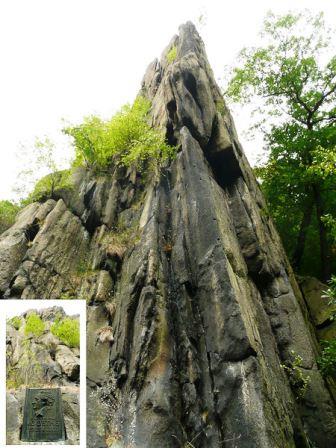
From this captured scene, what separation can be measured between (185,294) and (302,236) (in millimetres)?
11810

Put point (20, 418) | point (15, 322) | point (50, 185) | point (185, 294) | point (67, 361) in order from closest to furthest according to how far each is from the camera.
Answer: point (20, 418) < point (15, 322) < point (185, 294) < point (67, 361) < point (50, 185)

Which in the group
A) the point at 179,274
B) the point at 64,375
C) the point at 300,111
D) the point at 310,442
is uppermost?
the point at 300,111

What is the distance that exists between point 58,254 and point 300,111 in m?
15.9

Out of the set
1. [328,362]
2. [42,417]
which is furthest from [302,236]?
[42,417]

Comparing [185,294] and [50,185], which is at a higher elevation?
[50,185]

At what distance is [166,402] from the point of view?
950cm

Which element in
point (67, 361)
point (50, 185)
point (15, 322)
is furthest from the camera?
point (50, 185)

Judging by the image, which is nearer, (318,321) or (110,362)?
(110,362)

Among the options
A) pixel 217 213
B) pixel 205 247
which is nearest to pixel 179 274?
pixel 205 247

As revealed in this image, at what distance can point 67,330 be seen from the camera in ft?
35.2

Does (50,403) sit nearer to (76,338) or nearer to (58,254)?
(76,338)

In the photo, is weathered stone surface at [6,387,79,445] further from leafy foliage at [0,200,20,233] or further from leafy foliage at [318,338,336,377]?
leafy foliage at [0,200,20,233]

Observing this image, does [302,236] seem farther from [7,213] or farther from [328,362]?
[7,213]

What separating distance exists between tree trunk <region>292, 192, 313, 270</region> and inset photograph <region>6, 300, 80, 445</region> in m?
14.0
